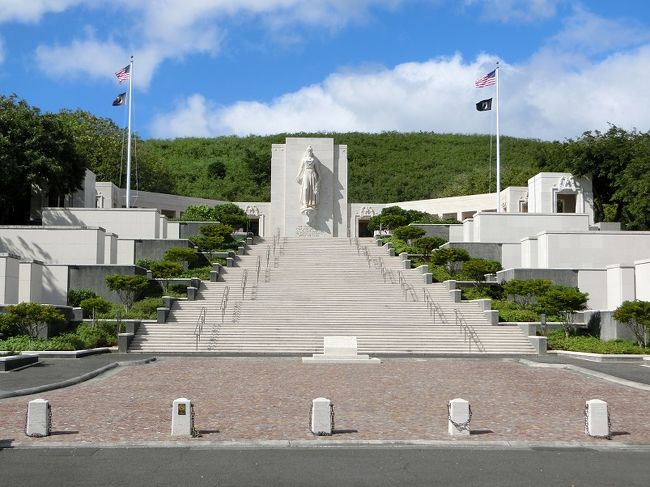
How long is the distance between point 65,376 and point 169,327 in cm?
892

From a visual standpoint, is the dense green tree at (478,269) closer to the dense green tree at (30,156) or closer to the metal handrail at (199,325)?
the metal handrail at (199,325)

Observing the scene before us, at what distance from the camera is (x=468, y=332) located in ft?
86.4

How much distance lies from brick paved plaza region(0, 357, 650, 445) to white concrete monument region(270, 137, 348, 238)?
2581 centimetres

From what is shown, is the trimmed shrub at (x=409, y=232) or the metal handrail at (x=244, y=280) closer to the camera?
the metal handrail at (x=244, y=280)

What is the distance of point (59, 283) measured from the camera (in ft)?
99.1

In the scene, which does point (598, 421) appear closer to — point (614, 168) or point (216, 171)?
point (614, 168)

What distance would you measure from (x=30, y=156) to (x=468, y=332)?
2411 centimetres

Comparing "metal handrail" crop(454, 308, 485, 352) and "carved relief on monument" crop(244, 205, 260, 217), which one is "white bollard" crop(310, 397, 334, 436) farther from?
"carved relief on monument" crop(244, 205, 260, 217)

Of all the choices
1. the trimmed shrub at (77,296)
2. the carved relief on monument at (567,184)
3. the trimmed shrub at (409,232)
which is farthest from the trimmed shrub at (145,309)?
the carved relief on monument at (567,184)

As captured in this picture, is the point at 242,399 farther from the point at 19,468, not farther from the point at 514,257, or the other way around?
the point at 514,257

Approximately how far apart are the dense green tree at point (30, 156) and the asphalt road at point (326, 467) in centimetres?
3063

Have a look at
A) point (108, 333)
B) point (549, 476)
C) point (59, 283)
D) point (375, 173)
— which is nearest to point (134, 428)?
point (549, 476)

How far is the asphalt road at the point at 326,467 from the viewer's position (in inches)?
336

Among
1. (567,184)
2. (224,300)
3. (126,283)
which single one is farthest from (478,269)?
(567,184)
